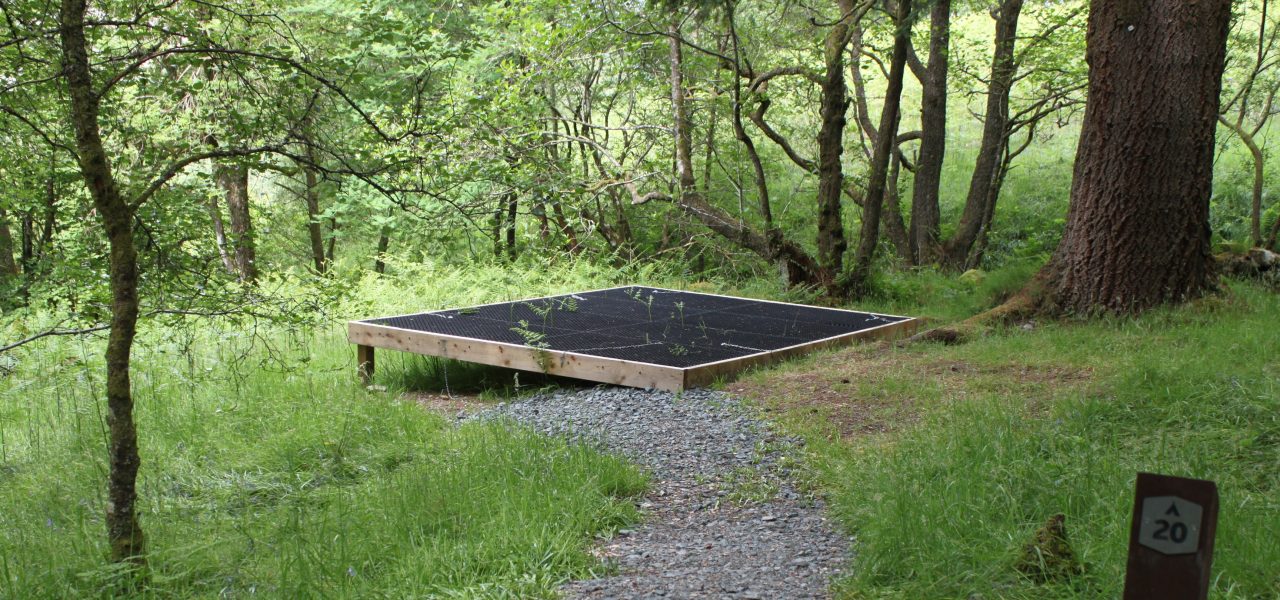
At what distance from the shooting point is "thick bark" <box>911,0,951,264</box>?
37.2 ft

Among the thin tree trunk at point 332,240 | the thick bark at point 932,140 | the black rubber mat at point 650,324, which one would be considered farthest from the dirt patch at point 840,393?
the thin tree trunk at point 332,240

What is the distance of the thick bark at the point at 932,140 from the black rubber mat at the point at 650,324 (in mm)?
3859

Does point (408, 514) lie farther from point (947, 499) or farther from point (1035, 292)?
point (1035, 292)

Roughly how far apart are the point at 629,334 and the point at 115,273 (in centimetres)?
488

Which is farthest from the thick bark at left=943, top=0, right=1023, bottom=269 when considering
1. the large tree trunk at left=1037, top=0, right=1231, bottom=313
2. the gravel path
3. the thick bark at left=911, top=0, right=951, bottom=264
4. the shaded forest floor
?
the gravel path

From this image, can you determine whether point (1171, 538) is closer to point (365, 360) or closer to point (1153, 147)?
point (1153, 147)

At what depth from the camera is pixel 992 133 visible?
12.0m

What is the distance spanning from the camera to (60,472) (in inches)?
205

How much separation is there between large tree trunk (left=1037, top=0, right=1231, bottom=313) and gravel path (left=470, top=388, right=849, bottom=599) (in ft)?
10.8

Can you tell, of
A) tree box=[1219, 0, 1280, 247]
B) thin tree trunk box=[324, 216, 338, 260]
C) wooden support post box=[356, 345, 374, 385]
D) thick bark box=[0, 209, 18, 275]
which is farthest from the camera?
thin tree trunk box=[324, 216, 338, 260]

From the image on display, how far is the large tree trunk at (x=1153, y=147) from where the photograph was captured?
6820 mm

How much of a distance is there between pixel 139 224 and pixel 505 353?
3666 mm

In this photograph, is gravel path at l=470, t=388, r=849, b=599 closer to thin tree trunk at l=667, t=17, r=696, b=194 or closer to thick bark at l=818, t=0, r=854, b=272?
thick bark at l=818, t=0, r=854, b=272

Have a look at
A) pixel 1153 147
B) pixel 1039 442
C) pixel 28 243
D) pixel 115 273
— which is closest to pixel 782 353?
pixel 1153 147
